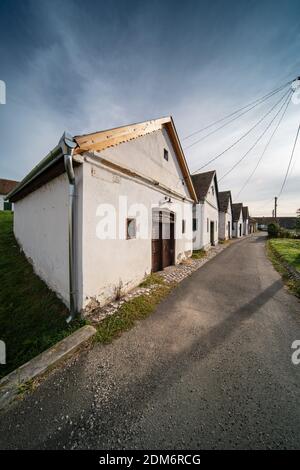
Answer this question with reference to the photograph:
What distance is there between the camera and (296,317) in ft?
12.8

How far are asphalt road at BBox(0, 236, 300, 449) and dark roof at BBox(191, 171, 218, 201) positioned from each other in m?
10.4

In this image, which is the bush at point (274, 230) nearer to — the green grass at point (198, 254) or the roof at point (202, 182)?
the roof at point (202, 182)

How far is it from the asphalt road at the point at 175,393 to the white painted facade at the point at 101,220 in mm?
1530

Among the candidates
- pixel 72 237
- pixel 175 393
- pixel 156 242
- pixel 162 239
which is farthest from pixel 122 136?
pixel 175 393

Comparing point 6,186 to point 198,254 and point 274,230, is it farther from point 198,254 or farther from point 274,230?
point 274,230

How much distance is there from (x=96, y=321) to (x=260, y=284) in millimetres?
5430

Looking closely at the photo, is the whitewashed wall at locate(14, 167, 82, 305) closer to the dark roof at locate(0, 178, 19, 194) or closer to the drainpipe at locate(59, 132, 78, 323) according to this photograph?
the drainpipe at locate(59, 132, 78, 323)

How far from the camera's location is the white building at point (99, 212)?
12.1 feet

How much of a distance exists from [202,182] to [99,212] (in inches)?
477

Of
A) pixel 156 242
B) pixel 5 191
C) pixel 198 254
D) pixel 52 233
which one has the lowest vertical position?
pixel 198 254

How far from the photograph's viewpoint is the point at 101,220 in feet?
13.4

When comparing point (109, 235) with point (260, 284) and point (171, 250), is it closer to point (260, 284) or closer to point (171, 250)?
point (171, 250)

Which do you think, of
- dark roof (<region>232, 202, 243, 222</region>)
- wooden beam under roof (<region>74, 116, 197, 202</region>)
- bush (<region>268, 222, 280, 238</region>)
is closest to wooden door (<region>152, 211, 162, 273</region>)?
wooden beam under roof (<region>74, 116, 197, 202</region>)

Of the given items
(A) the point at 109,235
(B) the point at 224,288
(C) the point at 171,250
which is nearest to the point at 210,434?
(A) the point at 109,235
